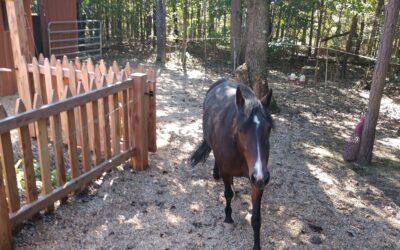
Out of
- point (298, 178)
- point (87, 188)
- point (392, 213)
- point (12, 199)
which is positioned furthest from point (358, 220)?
point (12, 199)

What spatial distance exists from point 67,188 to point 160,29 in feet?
35.0

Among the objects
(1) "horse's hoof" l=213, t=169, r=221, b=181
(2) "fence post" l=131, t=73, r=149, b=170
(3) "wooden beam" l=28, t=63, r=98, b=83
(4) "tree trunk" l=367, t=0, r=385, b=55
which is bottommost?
(1) "horse's hoof" l=213, t=169, r=221, b=181

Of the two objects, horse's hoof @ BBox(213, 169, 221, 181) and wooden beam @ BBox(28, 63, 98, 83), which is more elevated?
wooden beam @ BBox(28, 63, 98, 83)

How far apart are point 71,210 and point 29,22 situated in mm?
7014

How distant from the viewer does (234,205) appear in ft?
14.1

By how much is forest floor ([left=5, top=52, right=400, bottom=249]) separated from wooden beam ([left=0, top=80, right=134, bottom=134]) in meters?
1.08

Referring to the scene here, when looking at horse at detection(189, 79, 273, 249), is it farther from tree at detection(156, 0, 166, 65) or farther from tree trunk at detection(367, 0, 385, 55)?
tree trunk at detection(367, 0, 385, 55)

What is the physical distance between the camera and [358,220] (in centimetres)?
412

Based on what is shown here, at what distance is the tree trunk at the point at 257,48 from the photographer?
7996 millimetres

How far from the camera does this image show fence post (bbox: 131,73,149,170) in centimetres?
471

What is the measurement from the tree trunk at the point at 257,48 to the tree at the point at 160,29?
19.5ft

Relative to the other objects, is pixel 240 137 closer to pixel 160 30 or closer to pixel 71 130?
pixel 71 130

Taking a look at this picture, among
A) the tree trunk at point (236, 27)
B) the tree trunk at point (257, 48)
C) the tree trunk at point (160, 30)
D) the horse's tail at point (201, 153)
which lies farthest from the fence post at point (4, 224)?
the tree trunk at point (160, 30)

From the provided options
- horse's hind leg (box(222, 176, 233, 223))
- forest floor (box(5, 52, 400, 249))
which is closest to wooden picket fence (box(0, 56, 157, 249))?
forest floor (box(5, 52, 400, 249))
